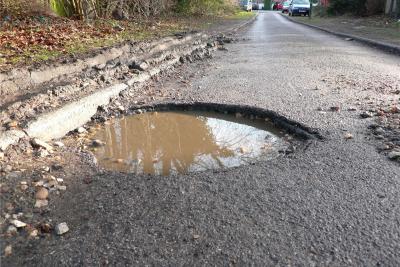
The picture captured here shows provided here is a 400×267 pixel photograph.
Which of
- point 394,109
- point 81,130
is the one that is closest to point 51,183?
point 81,130

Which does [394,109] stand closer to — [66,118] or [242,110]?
[242,110]

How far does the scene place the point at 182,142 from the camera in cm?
456

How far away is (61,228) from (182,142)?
2157 mm

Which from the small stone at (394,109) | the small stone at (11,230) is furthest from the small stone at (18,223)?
the small stone at (394,109)

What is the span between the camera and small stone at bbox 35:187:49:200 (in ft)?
9.72

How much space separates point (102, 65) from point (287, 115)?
136 inches

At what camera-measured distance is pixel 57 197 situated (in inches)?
118

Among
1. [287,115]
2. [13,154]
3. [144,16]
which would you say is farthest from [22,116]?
[144,16]

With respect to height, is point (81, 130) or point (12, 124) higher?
point (12, 124)

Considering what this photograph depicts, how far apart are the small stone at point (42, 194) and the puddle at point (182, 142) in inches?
31.5

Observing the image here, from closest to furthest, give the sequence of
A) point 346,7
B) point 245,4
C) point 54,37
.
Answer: point 54,37
point 346,7
point 245,4

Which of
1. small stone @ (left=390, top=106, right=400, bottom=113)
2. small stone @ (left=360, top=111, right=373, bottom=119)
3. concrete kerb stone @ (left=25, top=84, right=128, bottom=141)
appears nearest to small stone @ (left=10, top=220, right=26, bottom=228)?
concrete kerb stone @ (left=25, top=84, right=128, bottom=141)

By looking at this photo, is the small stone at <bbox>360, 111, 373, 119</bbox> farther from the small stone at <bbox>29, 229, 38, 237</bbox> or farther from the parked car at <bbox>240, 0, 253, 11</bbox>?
the parked car at <bbox>240, 0, 253, 11</bbox>

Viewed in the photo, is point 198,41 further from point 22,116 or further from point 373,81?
point 22,116
